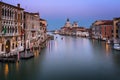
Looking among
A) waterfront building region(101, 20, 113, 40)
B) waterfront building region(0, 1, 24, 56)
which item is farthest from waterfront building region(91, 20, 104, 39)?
waterfront building region(0, 1, 24, 56)

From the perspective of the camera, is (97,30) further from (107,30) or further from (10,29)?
(10,29)

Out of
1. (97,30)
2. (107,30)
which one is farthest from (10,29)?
(97,30)

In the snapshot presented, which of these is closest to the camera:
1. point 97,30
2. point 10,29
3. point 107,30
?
point 10,29

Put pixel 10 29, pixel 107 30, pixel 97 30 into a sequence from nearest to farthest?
pixel 10 29 < pixel 107 30 < pixel 97 30

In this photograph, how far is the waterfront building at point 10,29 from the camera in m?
32.2

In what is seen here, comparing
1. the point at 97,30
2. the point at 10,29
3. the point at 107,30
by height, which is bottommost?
the point at 10,29

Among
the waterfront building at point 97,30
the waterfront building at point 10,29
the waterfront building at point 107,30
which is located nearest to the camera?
the waterfront building at point 10,29

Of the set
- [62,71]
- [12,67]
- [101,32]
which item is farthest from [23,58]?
[101,32]

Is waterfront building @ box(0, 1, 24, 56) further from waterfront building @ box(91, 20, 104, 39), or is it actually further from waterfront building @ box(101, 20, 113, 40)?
waterfront building @ box(91, 20, 104, 39)

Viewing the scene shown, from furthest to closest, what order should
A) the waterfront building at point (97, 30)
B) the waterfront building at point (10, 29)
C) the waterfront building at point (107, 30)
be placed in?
the waterfront building at point (97, 30)
the waterfront building at point (107, 30)
the waterfront building at point (10, 29)

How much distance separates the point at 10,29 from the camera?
3522 centimetres

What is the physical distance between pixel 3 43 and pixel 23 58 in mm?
3611

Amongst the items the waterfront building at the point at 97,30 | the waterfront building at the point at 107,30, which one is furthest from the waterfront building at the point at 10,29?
the waterfront building at the point at 97,30

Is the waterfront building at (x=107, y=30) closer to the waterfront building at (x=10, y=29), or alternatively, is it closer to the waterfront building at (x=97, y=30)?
the waterfront building at (x=97, y=30)
